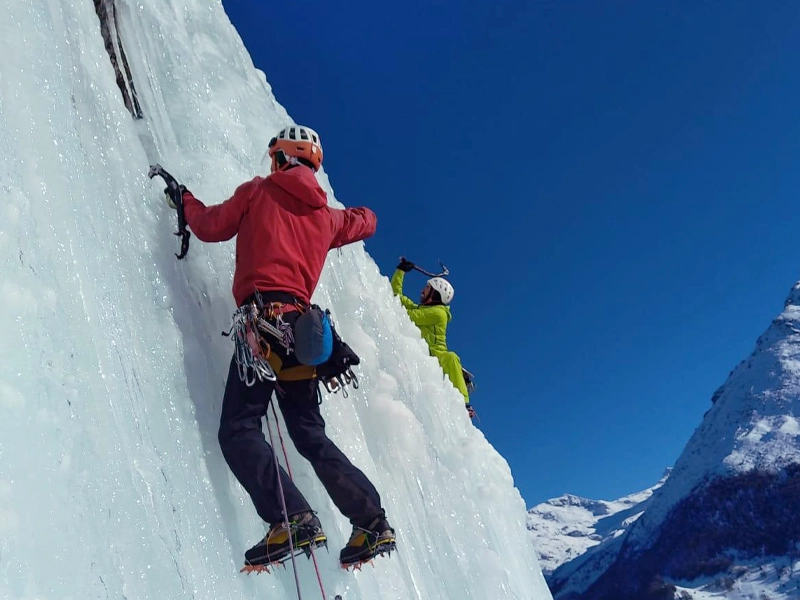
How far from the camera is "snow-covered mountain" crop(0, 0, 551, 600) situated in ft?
7.84

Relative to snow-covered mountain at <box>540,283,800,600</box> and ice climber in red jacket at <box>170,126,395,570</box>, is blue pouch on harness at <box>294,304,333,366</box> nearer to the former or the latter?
ice climber in red jacket at <box>170,126,395,570</box>

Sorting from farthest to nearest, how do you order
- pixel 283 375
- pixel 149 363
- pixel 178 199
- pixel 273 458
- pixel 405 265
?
1. pixel 405 265
2. pixel 178 199
3. pixel 283 375
4. pixel 149 363
5. pixel 273 458

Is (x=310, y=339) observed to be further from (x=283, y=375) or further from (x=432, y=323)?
(x=432, y=323)

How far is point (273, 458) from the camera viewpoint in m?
3.27

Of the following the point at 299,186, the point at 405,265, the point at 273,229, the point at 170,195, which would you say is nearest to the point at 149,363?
the point at 273,229

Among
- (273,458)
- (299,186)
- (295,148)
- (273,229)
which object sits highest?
(295,148)

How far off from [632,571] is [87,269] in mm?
164198

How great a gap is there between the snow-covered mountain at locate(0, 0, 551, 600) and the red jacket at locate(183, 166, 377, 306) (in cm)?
39

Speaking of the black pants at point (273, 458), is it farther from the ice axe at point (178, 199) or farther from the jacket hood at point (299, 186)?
the jacket hood at point (299, 186)

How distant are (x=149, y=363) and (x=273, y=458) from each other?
30.9 inches

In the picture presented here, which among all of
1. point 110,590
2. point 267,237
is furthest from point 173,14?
point 110,590

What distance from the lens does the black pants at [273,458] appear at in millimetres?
3205

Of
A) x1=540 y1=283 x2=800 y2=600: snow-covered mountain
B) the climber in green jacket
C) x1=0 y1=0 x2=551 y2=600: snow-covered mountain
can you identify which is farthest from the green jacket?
x1=540 y1=283 x2=800 y2=600: snow-covered mountain

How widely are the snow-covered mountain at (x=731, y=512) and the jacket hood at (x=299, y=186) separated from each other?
410ft
